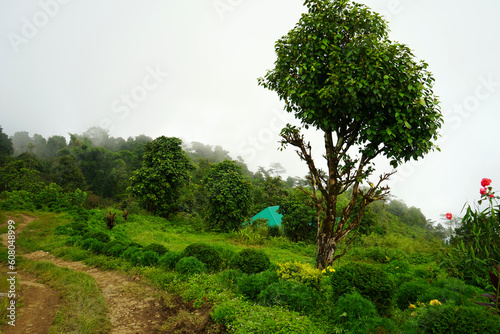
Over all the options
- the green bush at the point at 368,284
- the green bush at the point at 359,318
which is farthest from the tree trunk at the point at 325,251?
the green bush at the point at 359,318

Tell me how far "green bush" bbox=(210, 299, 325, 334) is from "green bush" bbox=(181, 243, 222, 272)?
235 centimetres

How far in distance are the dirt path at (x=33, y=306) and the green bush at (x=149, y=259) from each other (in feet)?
7.40

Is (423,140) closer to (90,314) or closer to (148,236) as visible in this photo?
(90,314)

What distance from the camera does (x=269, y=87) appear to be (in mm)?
7004

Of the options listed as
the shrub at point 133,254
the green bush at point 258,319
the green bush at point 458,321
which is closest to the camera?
the green bush at point 458,321

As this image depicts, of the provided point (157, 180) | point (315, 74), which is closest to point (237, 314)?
Result: point (315, 74)

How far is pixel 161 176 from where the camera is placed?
64.3 ft

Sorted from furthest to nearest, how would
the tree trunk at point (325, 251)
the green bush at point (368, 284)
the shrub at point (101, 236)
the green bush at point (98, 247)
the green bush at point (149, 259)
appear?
the shrub at point (101, 236) → the green bush at point (98, 247) → the green bush at point (149, 259) → the tree trunk at point (325, 251) → the green bush at point (368, 284)

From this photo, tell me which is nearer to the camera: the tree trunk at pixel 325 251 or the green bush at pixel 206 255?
the tree trunk at pixel 325 251

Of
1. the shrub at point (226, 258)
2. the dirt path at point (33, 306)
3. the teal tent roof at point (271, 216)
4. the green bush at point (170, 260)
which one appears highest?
the teal tent roof at point (271, 216)

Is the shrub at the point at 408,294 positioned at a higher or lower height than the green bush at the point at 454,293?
lower

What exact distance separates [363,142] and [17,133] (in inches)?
4056

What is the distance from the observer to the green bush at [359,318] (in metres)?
3.46

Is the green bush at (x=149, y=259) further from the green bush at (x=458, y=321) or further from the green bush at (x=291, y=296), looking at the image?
the green bush at (x=458, y=321)
